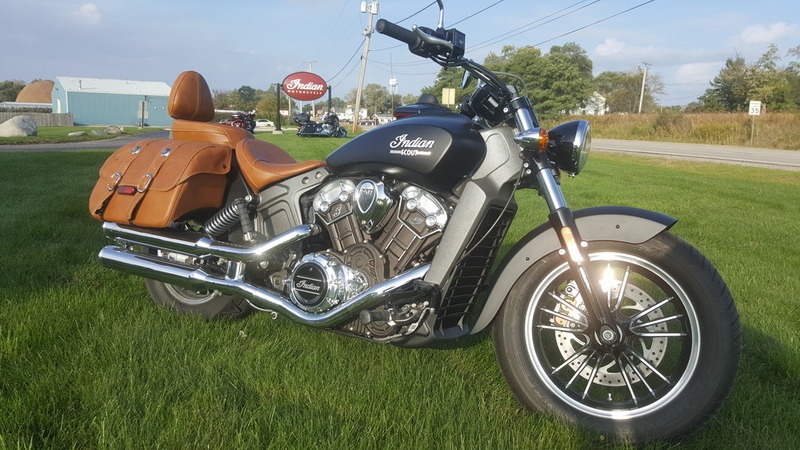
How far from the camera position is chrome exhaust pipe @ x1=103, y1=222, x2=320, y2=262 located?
298cm

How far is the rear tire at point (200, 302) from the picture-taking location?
354cm

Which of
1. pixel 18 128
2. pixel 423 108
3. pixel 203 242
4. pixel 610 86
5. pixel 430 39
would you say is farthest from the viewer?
pixel 610 86

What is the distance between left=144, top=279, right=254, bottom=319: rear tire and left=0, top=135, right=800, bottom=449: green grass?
0.08 metres

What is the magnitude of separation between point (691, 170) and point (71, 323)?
1518 centimetres

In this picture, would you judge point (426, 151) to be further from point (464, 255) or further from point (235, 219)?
point (235, 219)

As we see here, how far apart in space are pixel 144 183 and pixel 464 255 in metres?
1.90

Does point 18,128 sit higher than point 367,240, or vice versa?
point 18,128

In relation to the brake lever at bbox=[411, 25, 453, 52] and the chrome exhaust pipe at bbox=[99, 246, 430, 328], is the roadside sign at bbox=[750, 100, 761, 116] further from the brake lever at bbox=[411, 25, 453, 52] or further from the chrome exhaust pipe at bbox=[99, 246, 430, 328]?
the chrome exhaust pipe at bbox=[99, 246, 430, 328]

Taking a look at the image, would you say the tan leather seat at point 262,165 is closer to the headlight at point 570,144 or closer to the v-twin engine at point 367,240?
the v-twin engine at point 367,240

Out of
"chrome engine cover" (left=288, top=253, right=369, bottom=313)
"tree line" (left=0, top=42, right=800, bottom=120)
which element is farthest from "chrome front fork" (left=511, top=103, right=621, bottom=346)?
"tree line" (left=0, top=42, right=800, bottom=120)

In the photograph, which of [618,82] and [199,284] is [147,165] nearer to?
[199,284]

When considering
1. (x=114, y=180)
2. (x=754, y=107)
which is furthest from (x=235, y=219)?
(x=754, y=107)

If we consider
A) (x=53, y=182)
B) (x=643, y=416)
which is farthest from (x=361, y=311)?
(x=53, y=182)

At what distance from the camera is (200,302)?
361cm
